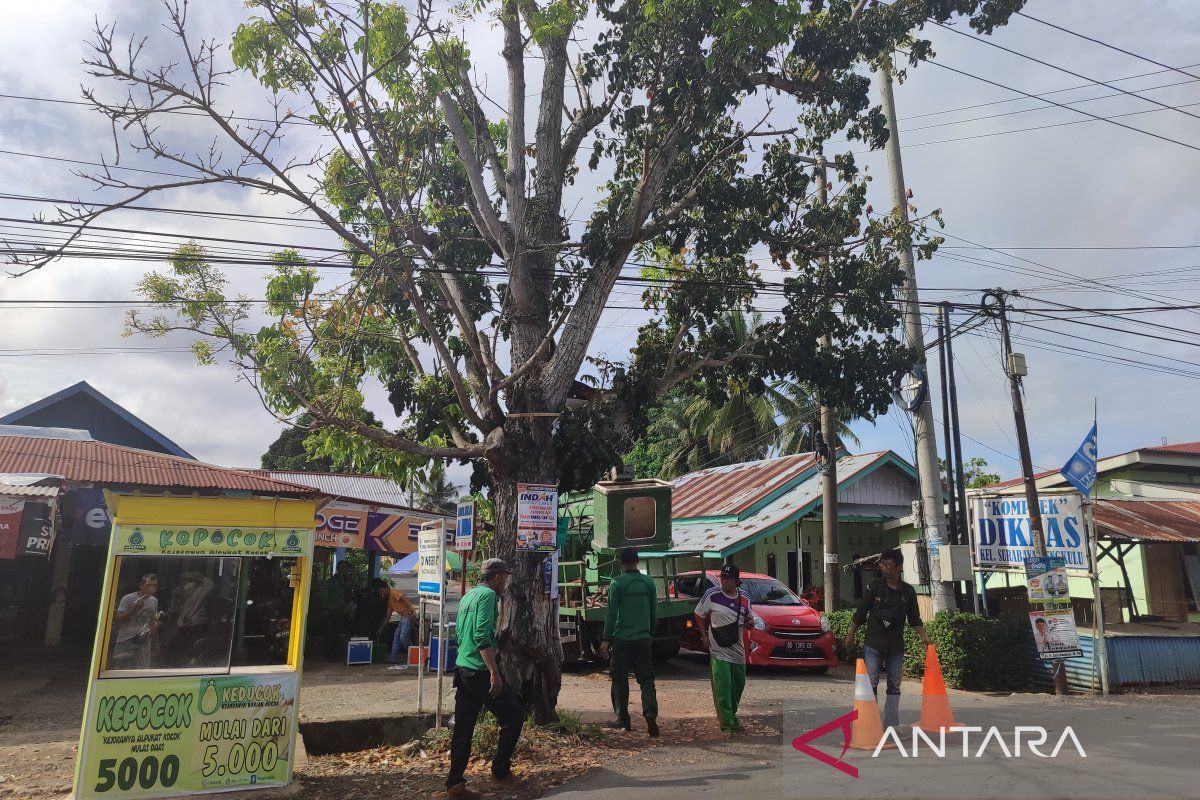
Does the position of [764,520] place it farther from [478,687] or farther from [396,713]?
[478,687]

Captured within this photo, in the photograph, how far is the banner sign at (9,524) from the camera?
12.0 meters

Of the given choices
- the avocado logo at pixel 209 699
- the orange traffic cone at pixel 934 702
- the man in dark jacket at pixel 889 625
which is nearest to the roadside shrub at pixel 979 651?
the orange traffic cone at pixel 934 702

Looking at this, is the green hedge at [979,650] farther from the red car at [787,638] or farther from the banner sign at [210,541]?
the banner sign at [210,541]

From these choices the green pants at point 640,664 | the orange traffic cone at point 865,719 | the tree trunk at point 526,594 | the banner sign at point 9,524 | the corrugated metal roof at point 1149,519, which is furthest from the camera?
the corrugated metal roof at point 1149,519

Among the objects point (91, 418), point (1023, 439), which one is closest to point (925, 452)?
point (1023, 439)

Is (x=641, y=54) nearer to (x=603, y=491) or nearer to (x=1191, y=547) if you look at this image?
(x=603, y=491)

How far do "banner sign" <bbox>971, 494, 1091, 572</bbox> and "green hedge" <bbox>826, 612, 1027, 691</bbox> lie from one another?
3.16 feet

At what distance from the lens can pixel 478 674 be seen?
6328 mm

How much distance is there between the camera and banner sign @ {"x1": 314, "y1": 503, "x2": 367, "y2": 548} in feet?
52.4

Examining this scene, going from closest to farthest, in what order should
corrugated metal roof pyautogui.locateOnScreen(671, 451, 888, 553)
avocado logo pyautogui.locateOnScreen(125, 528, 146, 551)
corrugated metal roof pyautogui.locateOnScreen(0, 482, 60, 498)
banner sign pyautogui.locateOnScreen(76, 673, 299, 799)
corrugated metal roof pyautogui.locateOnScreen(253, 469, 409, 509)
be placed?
banner sign pyautogui.locateOnScreen(76, 673, 299, 799), avocado logo pyautogui.locateOnScreen(125, 528, 146, 551), corrugated metal roof pyautogui.locateOnScreen(0, 482, 60, 498), corrugated metal roof pyautogui.locateOnScreen(671, 451, 888, 553), corrugated metal roof pyautogui.locateOnScreen(253, 469, 409, 509)

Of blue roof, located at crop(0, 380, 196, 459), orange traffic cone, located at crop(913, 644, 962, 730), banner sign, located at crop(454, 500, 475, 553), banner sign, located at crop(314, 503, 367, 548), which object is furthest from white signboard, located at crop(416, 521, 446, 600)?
blue roof, located at crop(0, 380, 196, 459)

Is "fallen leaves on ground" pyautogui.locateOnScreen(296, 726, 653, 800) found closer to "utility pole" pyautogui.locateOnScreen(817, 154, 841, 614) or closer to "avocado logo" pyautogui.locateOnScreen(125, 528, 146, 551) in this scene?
"avocado logo" pyautogui.locateOnScreen(125, 528, 146, 551)

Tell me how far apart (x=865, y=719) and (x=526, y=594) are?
11.2 feet

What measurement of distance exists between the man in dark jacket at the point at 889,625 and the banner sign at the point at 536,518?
3083 mm
